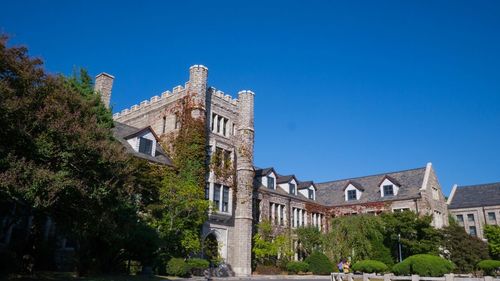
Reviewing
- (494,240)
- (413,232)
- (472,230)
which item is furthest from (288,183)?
(472,230)

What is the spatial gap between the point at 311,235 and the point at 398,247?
8804 mm

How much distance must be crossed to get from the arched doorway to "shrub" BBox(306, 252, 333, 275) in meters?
10.2

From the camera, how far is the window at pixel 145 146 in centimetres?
3209

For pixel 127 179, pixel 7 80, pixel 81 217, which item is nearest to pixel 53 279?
pixel 81 217

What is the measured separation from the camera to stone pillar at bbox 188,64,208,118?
34.3 meters

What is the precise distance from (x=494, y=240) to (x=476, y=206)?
11.6 m

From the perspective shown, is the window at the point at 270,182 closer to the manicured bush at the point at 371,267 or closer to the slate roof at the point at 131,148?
the slate roof at the point at 131,148

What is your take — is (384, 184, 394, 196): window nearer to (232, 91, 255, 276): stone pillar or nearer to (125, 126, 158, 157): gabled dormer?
(232, 91, 255, 276): stone pillar

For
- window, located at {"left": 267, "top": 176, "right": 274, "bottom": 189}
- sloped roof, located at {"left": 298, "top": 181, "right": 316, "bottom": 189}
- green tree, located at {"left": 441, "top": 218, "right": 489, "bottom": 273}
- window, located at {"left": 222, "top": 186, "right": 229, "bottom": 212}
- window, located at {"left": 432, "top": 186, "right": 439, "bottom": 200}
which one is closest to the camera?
window, located at {"left": 222, "top": 186, "right": 229, "bottom": 212}

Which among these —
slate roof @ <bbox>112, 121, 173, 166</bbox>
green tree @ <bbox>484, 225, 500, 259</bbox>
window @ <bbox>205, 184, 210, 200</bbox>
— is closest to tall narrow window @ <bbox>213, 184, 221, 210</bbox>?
window @ <bbox>205, 184, 210, 200</bbox>

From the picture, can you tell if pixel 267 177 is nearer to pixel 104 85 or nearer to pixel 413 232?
pixel 413 232

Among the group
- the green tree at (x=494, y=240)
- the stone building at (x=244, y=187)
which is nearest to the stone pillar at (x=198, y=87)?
the stone building at (x=244, y=187)

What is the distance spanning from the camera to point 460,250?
4034 centimetres

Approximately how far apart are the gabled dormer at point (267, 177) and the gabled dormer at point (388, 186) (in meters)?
12.9
